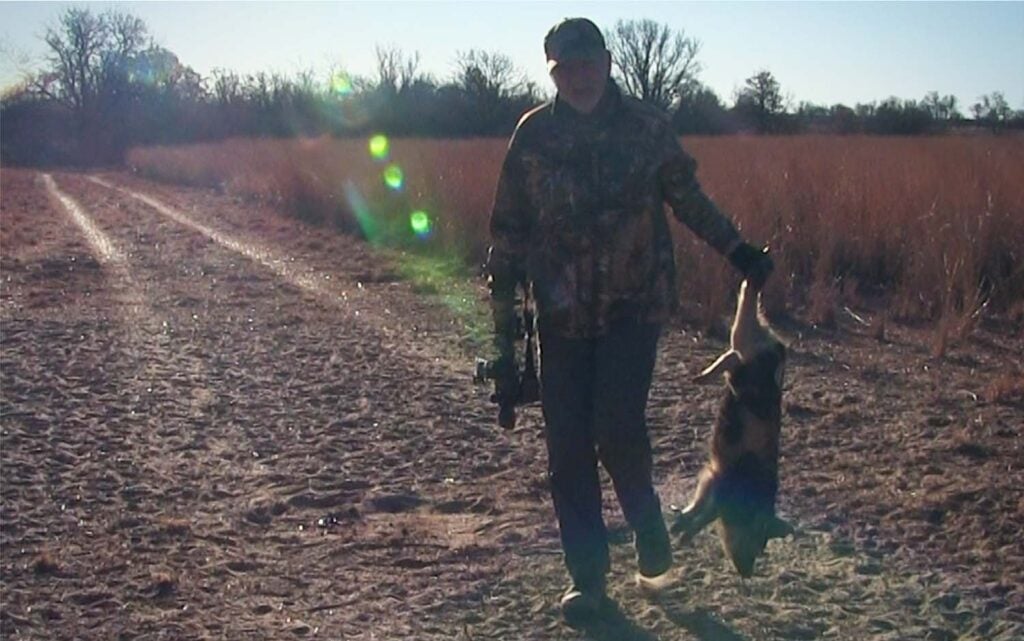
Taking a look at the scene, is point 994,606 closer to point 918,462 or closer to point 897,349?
point 918,462

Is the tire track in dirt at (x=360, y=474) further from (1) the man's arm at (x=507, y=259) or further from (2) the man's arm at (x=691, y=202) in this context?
(2) the man's arm at (x=691, y=202)

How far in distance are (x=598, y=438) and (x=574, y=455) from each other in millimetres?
130

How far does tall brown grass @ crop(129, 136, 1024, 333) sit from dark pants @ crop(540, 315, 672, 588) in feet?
16.9

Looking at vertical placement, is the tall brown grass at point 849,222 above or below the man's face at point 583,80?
below

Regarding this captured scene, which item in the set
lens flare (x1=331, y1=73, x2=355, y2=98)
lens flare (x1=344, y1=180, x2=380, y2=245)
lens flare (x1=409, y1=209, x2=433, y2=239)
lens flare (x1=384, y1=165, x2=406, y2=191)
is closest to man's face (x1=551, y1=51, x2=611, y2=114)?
lens flare (x1=409, y1=209, x2=433, y2=239)

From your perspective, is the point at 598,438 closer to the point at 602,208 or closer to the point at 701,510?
the point at 701,510

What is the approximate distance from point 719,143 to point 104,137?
54128 mm

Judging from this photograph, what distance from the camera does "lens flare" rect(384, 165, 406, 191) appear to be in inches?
801

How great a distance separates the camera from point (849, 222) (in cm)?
1200

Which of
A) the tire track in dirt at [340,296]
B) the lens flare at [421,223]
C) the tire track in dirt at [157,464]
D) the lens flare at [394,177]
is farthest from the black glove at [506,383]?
the lens flare at [394,177]

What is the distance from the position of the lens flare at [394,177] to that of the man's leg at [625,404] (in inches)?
639

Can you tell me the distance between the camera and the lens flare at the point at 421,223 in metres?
17.1

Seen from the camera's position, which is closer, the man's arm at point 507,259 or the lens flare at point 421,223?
the man's arm at point 507,259

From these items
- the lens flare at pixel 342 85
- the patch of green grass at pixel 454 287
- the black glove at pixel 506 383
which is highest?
the lens flare at pixel 342 85
